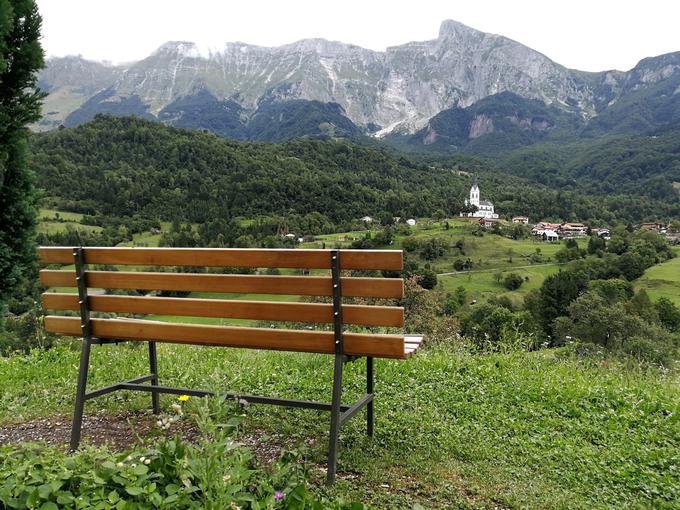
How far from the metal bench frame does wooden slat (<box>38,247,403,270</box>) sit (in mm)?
91

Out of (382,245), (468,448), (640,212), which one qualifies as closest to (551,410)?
(468,448)

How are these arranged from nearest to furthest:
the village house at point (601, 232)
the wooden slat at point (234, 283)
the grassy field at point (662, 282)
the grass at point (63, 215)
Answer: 1. the wooden slat at point (234, 283)
2. the grassy field at point (662, 282)
3. the grass at point (63, 215)
4. the village house at point (601, 232)

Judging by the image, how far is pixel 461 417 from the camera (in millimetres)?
4281

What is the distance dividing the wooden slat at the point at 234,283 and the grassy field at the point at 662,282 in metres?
61.3

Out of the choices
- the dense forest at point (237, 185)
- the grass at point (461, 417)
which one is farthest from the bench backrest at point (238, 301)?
the dense forest at point (237, 185)

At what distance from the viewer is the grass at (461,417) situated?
3.13 metres

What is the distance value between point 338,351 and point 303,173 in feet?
403

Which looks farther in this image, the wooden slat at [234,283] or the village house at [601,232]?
the village house at [601,232]

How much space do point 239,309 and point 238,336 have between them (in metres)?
0.22

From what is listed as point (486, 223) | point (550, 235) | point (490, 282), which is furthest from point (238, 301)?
point (486, 223)

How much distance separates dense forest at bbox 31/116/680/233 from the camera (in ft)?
324

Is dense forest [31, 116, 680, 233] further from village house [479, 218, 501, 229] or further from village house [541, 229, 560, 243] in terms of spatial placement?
village house [541, 229, 560, 243]

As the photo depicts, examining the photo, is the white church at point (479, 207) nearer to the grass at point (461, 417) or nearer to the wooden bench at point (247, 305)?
the grass at point (461, 417)

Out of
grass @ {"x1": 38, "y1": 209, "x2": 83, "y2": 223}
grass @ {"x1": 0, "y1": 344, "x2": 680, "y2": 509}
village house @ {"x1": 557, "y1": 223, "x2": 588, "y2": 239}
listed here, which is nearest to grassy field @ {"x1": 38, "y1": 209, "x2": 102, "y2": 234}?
grass @ {"x1": 38, "y1": 209, "x2": 83, "y2": 223}
